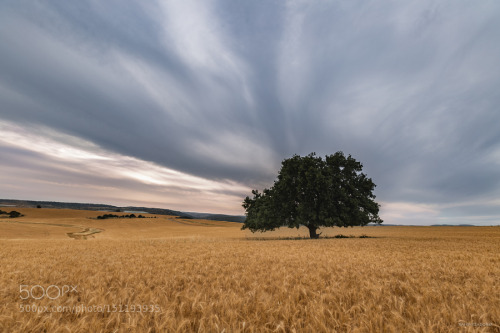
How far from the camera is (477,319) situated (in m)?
3.57

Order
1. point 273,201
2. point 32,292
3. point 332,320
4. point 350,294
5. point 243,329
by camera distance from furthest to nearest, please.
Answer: point 273,201, point 32,292, point 350,294, point 332,320, point 243,329

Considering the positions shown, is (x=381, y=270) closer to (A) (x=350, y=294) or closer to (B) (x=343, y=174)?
(A) (x=350, y=294)

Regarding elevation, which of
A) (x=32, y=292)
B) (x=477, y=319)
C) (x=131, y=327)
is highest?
(x=477, y=319)

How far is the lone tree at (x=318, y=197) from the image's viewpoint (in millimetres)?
29250

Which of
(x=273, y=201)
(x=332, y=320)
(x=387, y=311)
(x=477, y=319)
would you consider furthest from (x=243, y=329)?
(x=273, y=201)

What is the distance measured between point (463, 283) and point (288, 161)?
2684cm

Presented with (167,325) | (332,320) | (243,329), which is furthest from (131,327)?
(332,320)

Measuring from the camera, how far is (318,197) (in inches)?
1213

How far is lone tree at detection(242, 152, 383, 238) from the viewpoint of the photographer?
96.0ft

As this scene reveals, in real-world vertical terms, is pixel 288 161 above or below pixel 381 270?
above

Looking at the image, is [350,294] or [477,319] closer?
[477,319]

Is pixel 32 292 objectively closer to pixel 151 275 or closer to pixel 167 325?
pixel 151 275

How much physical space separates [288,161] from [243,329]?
3022cm

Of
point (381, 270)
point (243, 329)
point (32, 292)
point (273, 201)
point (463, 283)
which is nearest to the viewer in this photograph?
point (243, 329)
